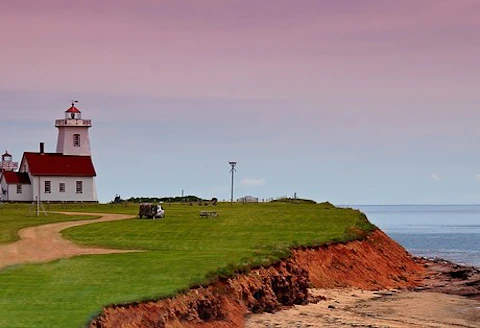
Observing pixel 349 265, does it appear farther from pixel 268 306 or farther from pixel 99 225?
pixel 99 225

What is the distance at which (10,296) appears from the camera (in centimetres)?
2662

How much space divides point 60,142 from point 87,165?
7.06 metres

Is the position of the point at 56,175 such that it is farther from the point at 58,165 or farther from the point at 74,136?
the point at 74,136

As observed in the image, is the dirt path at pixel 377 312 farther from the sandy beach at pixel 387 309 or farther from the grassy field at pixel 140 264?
the grassy field at pixel 140 264

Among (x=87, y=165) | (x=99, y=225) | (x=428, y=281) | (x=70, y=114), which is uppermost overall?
(x=70, y=114)

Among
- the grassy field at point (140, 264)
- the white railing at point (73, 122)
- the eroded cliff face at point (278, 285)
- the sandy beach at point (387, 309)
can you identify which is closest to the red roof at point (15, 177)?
the white railing at point (73, 122)

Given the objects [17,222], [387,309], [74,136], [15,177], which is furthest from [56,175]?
[387,309]

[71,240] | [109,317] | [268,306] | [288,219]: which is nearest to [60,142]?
[288,219]

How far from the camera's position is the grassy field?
2527cm

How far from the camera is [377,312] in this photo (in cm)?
3494

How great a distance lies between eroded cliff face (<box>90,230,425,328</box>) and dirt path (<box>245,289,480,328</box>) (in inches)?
40.8

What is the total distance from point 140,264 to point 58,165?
72.5 metres

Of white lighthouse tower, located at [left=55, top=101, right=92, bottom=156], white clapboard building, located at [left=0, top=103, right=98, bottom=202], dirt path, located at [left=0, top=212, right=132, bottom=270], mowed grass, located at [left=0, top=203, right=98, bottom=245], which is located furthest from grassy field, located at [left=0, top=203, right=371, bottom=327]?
white lighthouse tower, located at [left=55, top=101, right=92, bottom=156]

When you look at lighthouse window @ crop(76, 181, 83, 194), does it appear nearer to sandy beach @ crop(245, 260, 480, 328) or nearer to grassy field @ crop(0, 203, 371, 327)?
grassy field @ crop(0, 203, 371, 327)
